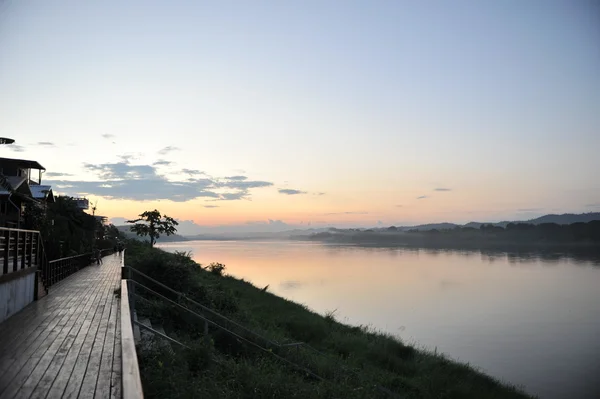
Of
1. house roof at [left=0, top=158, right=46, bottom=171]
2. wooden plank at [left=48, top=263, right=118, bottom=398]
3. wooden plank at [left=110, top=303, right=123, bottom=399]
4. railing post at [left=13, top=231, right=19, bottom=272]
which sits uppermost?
house roof at [left=0, top=158, right=46, bottom=171]

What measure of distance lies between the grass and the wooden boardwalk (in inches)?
34.5

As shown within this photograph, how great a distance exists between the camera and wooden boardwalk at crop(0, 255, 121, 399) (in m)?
5.20

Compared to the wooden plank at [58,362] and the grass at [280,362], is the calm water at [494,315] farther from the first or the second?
the wooden plank at [58,362]

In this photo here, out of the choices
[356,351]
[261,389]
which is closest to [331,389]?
[261,389]

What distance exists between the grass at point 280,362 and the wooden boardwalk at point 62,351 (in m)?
0.88

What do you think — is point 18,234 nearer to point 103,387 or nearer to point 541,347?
point 103,387

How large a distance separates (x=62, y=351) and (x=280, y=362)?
6463 millimetres

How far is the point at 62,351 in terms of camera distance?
6.91 metres

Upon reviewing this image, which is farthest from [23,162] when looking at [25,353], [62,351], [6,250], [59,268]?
[62,351]

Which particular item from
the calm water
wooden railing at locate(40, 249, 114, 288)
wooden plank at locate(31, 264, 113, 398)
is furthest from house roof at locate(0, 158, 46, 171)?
wooden plank at locate(31, 264, 113, 398)

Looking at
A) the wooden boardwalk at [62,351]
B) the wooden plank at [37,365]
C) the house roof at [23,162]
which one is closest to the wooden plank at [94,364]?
the wooden boardwalk at [62,351]

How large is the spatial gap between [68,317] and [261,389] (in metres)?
4.99

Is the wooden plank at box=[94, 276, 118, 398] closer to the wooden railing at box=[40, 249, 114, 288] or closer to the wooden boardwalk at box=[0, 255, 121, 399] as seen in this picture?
the wooden boardwalk at box=[0, 255, 121, 399]

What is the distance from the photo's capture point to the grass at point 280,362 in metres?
7.67
